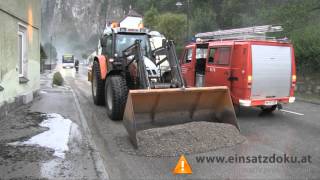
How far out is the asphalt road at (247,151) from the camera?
6.32m

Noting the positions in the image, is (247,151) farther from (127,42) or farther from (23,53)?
(23,53)

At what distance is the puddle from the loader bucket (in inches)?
53.0

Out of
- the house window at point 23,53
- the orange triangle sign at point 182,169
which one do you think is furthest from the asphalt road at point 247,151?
the house window at point 23,53

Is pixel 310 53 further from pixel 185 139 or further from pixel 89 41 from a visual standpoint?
pixel 89 41

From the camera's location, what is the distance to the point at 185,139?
7.94 metres

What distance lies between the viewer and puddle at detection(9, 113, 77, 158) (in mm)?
7516

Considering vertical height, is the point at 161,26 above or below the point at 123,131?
above

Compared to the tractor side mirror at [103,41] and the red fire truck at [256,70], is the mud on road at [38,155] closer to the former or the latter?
the tractor side mirror at [103,41]

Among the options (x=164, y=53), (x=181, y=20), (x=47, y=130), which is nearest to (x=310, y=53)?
(x=164, y=53)

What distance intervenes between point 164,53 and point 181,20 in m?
37.1

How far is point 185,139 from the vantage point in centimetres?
794

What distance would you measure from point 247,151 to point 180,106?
2.11 meters

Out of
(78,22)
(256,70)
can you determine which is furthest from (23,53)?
(78,22)

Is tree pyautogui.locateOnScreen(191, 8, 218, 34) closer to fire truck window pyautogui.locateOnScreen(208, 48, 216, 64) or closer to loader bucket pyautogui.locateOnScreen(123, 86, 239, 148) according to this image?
fire truck window pyautogui.locateOnScreen(208, 48, 216, 64)
